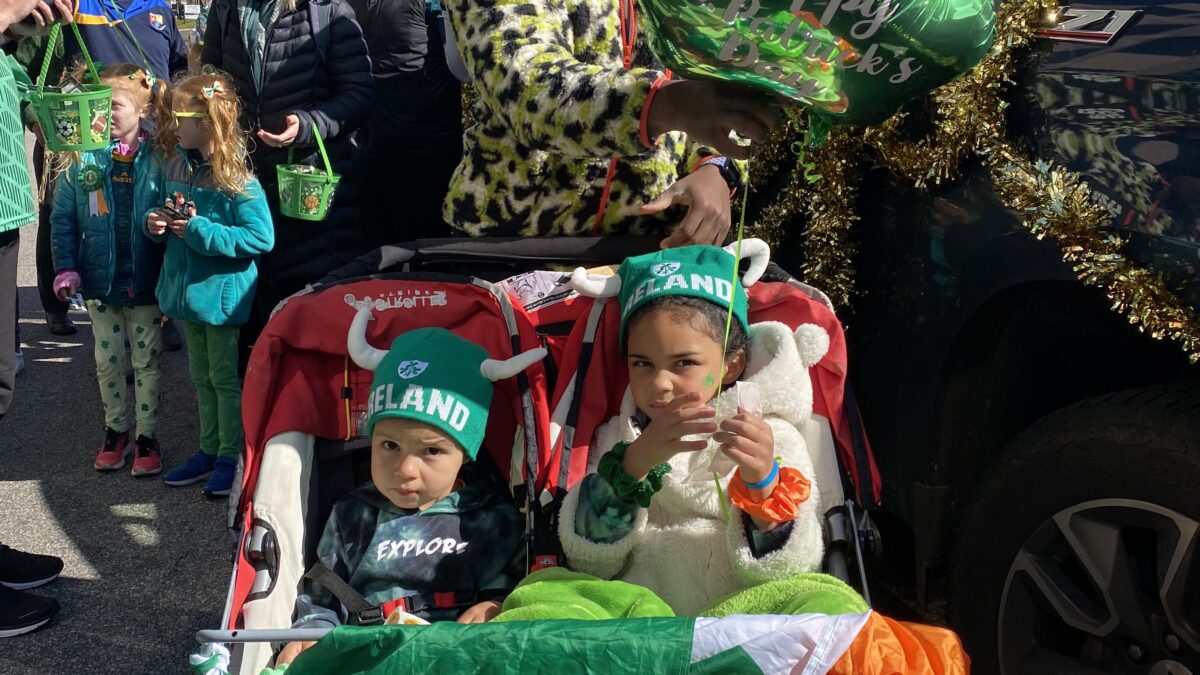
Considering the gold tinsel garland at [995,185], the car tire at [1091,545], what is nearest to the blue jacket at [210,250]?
the gold tinsel garland at [995,185]

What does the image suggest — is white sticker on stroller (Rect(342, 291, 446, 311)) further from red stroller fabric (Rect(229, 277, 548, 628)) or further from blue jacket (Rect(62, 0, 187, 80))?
blue jacket (Rect(62, 0, 187, 80))

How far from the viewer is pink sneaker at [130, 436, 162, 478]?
4.45 metres

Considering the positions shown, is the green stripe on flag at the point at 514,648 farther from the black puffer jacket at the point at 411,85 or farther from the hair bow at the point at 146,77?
the black puffer jacket at the point at 411,85

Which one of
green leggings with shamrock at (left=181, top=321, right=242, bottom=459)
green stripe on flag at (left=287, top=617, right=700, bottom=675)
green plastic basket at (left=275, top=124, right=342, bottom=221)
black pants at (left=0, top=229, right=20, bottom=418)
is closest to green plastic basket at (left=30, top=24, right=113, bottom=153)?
black pants at (left=0, top=229, right=20, bottom=418)

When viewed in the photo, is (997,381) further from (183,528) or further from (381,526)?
(183,528)

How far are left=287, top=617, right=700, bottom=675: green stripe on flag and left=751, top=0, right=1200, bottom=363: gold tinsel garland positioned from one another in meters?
1.05

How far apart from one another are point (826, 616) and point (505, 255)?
135 cm

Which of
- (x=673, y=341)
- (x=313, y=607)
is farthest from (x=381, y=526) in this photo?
(x=673, y=341)

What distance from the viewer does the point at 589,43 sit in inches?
103

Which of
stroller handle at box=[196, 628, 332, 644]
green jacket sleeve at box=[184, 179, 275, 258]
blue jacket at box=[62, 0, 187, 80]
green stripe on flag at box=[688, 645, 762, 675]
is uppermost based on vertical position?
blue jacket at box=[62, 0, 187, 80]

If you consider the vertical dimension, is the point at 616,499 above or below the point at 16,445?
above

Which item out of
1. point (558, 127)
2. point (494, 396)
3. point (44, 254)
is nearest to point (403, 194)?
point (44, 254)

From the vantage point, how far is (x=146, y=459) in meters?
4.47

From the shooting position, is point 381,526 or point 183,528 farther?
point 183,528
